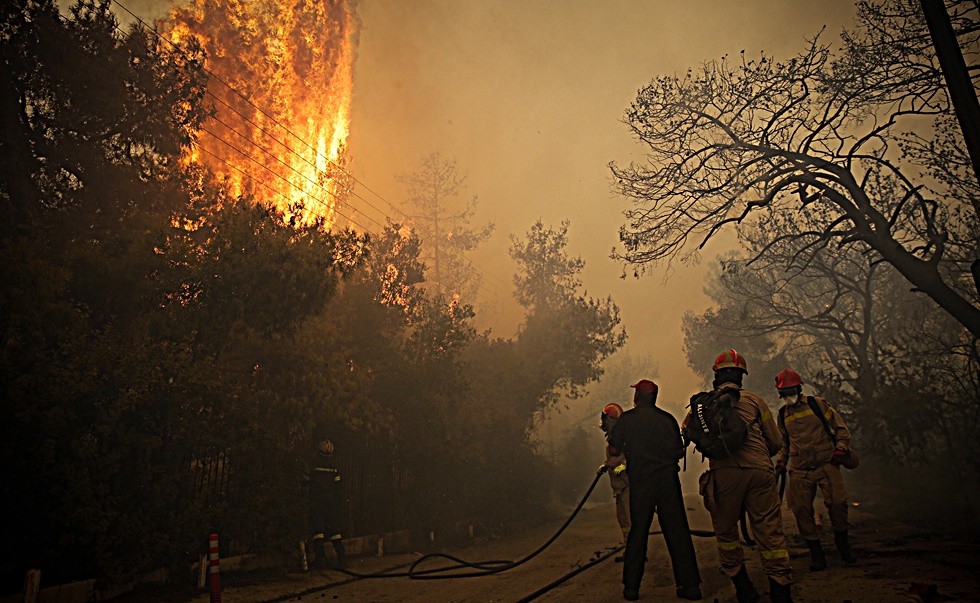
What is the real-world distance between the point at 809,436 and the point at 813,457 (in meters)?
0.28

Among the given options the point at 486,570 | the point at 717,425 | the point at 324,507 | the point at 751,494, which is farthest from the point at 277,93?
the point at 751,494

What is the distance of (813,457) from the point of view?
25.3ft

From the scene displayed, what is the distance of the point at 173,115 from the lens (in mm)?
12320

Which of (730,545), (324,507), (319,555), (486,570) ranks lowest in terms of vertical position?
(486,570)

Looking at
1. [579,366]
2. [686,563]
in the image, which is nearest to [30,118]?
[686,563]

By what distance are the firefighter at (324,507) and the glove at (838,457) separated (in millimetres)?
8560

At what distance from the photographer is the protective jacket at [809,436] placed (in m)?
7.67

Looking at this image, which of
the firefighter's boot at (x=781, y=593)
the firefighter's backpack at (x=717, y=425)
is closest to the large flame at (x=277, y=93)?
the firefighter's backpack at (x=717, y=425)

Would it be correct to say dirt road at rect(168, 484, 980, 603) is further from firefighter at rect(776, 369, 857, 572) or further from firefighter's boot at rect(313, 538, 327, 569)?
firefighter at rect(776, 369, 857, 572)

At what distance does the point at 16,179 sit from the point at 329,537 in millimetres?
8366

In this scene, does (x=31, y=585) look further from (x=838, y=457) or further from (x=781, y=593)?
(x=838, y=457)

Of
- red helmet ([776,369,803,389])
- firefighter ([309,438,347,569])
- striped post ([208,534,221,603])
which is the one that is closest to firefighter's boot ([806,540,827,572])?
red helmet ([776,369,803,389])

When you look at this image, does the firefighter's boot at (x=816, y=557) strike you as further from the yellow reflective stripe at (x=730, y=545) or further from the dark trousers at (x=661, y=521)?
the yellow reflective stripe at (x=730, y=545)

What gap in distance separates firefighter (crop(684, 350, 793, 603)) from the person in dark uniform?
0.48m
